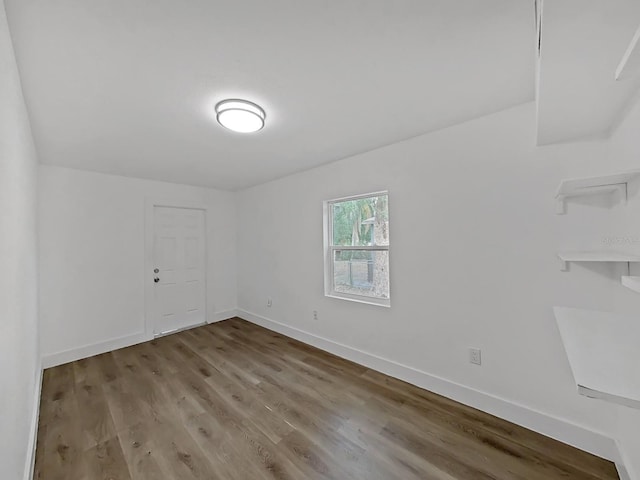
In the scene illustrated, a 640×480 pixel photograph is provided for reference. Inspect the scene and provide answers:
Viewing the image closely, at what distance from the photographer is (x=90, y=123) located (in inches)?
80.0

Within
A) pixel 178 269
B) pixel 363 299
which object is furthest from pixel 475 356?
pixel 178 269

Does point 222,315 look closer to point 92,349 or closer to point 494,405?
point 92,349

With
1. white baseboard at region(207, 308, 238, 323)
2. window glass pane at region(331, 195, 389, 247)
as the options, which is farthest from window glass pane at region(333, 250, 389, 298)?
white baseboard at region(207, 308, 238, 323)

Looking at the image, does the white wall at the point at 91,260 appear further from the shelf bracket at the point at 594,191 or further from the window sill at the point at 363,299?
the shelf bracket at the point at 594,191

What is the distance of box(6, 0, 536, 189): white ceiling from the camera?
1.11 m

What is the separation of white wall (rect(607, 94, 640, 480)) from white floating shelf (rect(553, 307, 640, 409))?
0.47 meters

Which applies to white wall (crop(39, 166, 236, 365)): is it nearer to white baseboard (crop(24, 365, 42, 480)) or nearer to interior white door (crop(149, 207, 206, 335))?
interior white door (crop(149, 207, 206, 335))

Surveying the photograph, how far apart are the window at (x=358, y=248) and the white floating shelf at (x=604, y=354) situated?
1.64 m

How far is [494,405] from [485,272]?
1001mm

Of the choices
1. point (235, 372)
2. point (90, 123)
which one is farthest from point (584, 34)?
point (235, 372)

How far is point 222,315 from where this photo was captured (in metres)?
4.45

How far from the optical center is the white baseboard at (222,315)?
4309mm

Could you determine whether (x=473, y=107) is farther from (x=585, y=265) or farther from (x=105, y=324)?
(x=105, y=324)

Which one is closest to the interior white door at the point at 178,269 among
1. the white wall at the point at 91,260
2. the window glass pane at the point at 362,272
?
the white wall at the point at 91,260
